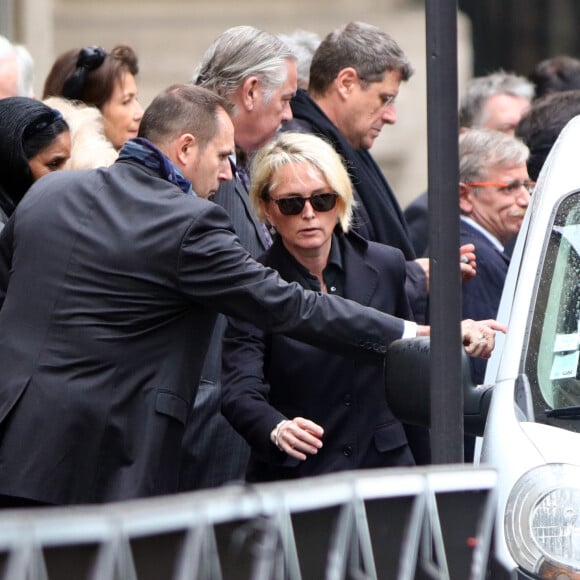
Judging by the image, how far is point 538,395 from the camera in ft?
12.9

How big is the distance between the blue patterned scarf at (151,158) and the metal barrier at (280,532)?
1.71m

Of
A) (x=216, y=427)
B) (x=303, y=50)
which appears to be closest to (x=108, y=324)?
(x=216, y=427)

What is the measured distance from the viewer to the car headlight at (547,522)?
3.55 m

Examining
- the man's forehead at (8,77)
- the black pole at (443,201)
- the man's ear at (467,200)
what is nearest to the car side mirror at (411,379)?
the black pole at (443,201)

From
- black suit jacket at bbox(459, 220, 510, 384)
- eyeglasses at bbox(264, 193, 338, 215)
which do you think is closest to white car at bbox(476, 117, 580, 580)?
eyeglasses at bbox(264, 193, 338, 215)

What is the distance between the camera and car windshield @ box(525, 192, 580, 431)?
3912 millimetres

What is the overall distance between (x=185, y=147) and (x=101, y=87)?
2.25m

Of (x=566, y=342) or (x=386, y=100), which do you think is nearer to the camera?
(x=566, y=342)

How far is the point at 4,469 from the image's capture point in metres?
4.09

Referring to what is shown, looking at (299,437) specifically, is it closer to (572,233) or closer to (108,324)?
(108,324)

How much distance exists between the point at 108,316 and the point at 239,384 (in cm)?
64

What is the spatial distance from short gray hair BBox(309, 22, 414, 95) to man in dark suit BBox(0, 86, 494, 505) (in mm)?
1918

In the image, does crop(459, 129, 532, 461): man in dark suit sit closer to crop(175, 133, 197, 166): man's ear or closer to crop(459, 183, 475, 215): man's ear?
crop(459, 183, 475, 215): man's ear

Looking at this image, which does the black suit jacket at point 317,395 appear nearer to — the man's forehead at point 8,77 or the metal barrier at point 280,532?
the metal barrier at point 280,532
